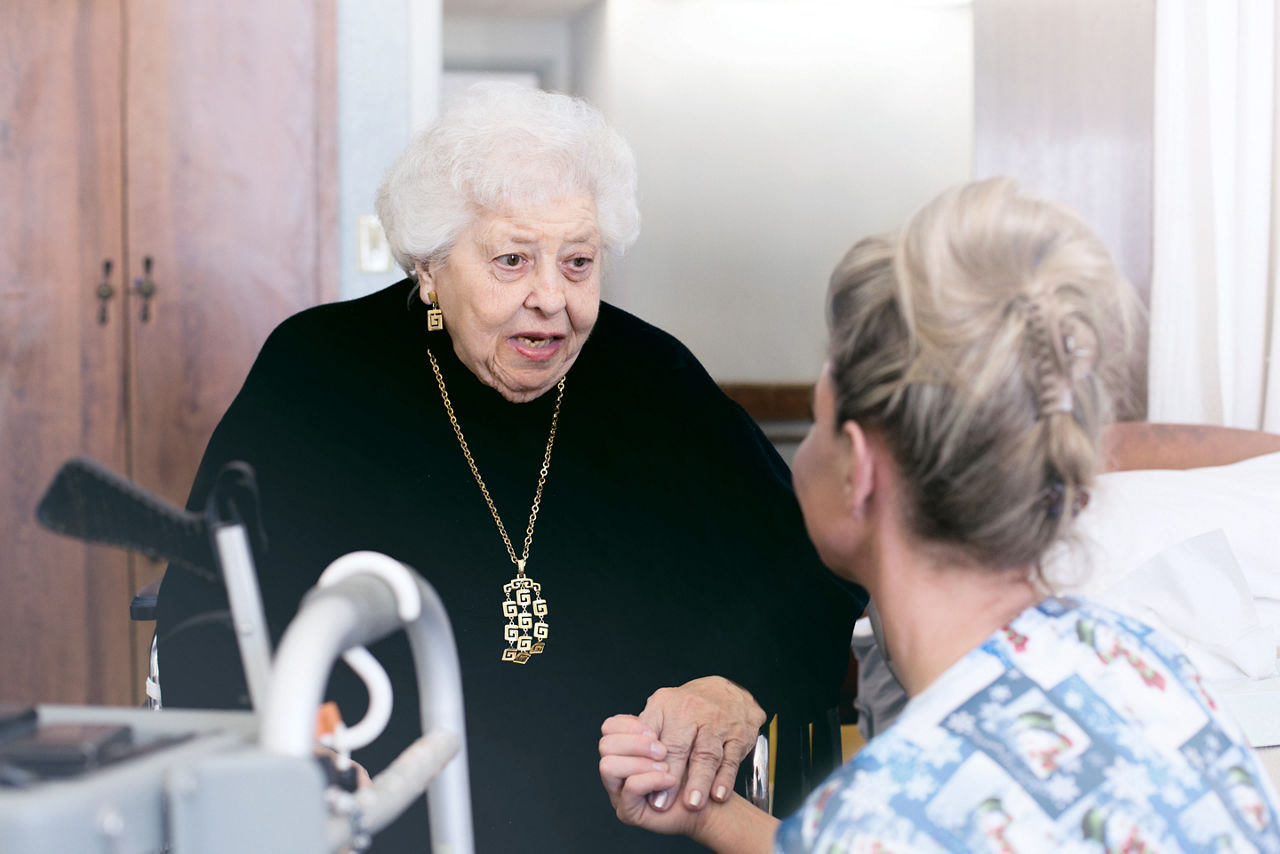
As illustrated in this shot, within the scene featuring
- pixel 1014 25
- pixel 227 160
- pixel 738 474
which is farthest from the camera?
pixel 1014 25

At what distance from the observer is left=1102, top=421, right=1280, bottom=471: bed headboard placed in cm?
231

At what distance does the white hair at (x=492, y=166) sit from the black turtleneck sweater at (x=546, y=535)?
0.19 metres

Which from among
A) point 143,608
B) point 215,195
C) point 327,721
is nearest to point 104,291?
point 215,195

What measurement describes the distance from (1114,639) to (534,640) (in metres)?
0.87

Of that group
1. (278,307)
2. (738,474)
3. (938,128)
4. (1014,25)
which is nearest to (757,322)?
(938,128)

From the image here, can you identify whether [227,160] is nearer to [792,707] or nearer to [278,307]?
[278,307]

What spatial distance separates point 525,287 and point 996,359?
876 mm

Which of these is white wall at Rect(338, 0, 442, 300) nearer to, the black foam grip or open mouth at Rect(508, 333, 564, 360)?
open mouth at Rect(508, 333, 564, 360)

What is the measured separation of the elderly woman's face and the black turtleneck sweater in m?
0.11

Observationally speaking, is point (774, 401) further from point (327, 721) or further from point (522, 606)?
point (327, 721)

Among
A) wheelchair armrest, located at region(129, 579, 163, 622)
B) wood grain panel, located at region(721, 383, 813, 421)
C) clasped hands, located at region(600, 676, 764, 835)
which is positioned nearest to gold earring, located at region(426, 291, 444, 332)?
wheelchair armrest, located at region(129, 579, 163, 622)

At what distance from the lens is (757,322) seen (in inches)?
228

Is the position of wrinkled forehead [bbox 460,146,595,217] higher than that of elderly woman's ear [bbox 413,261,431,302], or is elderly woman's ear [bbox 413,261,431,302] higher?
wrinkled forehead [bbox 460,146,595,217]

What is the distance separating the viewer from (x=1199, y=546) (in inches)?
65.6
